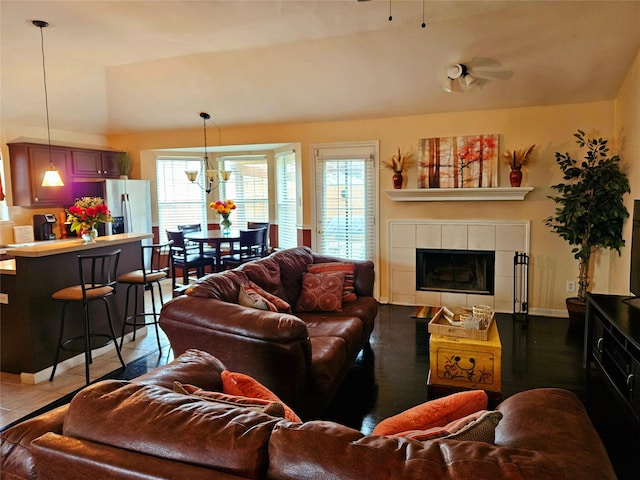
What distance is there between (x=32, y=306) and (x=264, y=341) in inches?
90.4

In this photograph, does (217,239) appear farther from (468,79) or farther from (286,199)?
(468,79)

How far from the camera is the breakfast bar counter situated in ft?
11.3

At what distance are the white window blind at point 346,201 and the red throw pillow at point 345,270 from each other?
181cm

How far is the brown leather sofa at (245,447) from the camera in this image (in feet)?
3.09

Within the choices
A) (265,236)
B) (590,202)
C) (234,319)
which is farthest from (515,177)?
(234,319)

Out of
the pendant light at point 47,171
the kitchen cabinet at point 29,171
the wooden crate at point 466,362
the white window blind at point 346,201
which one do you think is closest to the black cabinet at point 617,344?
the wooden crate at point 466,362

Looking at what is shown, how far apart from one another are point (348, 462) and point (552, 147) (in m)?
5.07

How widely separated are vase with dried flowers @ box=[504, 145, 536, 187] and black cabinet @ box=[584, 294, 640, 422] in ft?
6.06

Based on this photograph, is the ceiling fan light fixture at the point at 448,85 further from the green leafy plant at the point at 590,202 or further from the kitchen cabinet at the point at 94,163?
the kitchen cabinet at the point at 94,163

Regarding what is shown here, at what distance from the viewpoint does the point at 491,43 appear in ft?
13.4

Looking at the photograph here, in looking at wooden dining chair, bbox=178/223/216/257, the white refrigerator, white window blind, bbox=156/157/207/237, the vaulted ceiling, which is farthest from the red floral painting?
the white refrigerator

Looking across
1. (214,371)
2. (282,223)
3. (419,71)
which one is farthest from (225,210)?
(214,371)

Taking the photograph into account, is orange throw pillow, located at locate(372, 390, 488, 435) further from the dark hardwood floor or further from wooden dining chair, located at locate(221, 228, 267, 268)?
wooden dining chair, located at locate(221, 228, 267, 268)

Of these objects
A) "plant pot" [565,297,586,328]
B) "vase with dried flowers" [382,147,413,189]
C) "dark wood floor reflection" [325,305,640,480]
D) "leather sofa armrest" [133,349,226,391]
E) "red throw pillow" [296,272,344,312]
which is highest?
"vase with dried flowers" [382,147,413,189]
